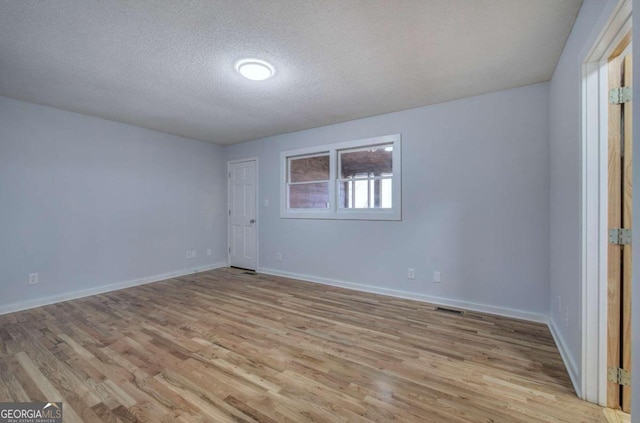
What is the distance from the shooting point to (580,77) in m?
1.68

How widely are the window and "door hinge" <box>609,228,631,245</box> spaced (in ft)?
6.75

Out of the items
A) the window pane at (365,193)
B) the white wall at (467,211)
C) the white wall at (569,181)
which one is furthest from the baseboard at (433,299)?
the window pane at (365,193)

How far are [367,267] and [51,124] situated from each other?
177 inches

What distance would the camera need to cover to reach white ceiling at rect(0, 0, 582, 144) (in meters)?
1.70

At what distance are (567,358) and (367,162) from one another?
9.35 ft

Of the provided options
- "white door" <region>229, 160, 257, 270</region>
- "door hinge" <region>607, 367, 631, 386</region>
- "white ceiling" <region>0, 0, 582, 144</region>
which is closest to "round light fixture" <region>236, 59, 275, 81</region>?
"white ceiling" <region>0, 0, 582, 144</region>

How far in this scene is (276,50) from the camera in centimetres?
214

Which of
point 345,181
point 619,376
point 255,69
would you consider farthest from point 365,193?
point 619,376

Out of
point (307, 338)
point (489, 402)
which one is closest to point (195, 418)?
point (307, 338)

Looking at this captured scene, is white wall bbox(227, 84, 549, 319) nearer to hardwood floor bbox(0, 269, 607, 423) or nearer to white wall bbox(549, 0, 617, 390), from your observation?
white wall bbox(549, 0, 617, 390)

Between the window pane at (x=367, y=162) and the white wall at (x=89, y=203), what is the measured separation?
9.28 feet

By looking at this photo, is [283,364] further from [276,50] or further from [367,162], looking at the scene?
[367,162]

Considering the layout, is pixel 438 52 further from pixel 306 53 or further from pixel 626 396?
pixel 626 396

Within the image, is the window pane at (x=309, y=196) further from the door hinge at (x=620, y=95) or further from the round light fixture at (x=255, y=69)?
the door hinge at (x=620, y=95)
